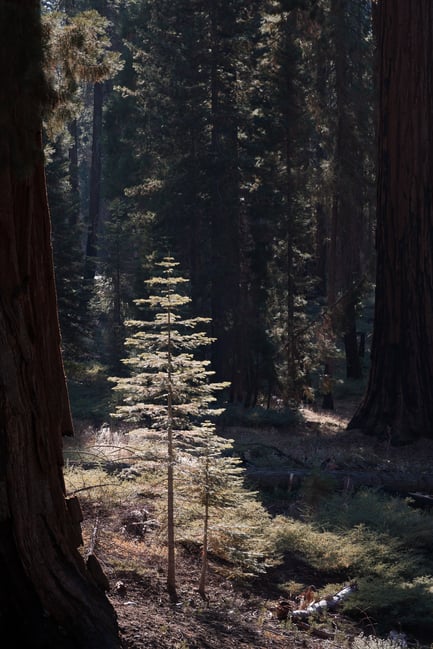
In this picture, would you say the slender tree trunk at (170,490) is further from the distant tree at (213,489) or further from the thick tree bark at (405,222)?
the thick tree bark at (405,222)

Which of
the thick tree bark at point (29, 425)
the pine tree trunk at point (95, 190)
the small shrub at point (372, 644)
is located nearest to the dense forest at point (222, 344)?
the thick tree bark at point (29, 425)

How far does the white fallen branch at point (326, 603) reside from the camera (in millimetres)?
7629

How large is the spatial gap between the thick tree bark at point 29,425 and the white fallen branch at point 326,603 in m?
2.39

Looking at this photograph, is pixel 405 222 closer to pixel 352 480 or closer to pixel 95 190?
pixel 352 480

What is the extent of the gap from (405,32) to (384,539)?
10966 millimetres

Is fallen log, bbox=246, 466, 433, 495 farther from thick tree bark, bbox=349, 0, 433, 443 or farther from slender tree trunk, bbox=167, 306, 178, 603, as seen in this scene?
slender tree trunk, bbox=167, 306, 178, 603

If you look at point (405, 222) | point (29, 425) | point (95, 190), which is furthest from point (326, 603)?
point (95, 190)

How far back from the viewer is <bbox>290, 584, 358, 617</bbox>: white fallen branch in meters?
7.63

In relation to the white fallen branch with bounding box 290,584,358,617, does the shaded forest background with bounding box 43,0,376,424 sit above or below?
above

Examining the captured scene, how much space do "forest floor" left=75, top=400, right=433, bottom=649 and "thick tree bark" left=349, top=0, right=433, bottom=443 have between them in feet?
25.4

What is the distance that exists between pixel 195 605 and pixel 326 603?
1.39 metres

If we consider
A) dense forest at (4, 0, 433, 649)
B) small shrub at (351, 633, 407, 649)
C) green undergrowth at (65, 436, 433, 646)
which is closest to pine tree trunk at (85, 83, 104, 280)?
dense forest at (4, 0, 433, 649)

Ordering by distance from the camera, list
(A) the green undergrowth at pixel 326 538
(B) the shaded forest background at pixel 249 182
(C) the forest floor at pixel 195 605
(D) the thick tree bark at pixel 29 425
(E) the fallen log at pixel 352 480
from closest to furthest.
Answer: (D) the thick tree bark at pixel 29 425
(C) the forest floor at pixel 195 605
(A) the green undergrowth at pixel 326 538
(E) the fallen log at pixel 352 480
(B) the shaded forest background at pixel 249 182

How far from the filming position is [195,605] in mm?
7289
